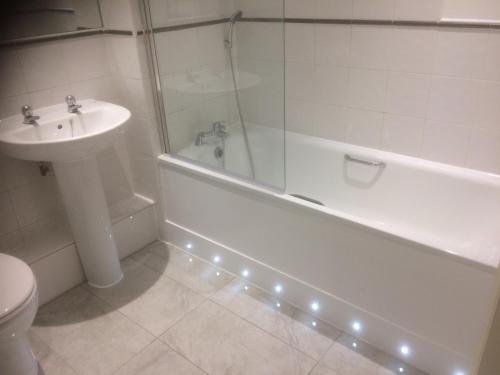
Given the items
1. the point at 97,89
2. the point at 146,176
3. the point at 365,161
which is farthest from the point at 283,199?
the point at 97,89

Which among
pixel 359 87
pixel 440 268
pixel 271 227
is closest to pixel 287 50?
pixel 359 87

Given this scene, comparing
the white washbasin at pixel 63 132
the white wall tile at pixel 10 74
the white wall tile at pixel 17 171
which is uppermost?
the white wall tile at pixel 10 74

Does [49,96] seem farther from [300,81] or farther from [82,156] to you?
[300,81]

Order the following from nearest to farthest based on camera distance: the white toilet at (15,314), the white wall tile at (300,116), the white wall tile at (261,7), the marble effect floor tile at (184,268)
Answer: the white toilet at (15,314) → the white wall tile at (261,7) → the marble effect floor tile at (184,268) → the white wall tile at (300,116)

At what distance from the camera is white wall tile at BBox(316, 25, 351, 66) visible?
2235 mm

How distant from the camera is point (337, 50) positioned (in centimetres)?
229

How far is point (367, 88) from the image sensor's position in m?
2.25

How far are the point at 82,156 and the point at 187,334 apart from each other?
36.6 inches

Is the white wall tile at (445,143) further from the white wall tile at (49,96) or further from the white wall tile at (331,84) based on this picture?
the white wall tile at (49,96)

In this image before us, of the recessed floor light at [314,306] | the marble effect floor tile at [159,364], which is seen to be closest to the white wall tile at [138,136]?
the marble effect floor tile at [159,364]

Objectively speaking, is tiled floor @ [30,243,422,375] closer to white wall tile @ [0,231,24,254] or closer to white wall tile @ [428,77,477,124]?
white wall tile @ [0,231,24,254]

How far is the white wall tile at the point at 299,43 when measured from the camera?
2367 mm

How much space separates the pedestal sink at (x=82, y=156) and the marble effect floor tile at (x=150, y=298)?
0.08 meters

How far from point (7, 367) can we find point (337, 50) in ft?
6.85
